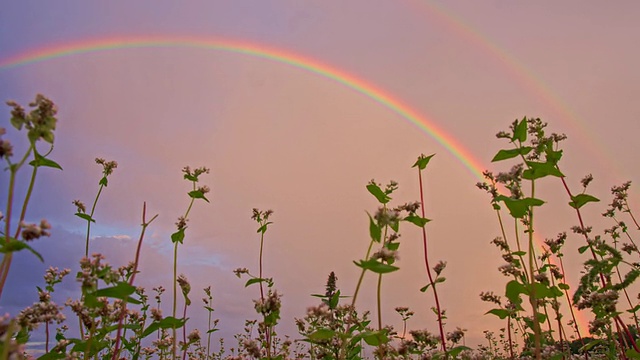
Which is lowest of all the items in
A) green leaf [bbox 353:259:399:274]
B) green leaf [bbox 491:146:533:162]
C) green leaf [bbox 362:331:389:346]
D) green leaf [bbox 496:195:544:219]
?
green leaf [bbox 362:331:389:346]

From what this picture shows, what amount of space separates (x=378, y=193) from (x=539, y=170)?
1.97m

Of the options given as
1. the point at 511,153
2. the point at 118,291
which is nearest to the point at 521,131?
the point at 511,153

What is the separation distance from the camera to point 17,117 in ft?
9.87

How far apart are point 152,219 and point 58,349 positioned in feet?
5.27

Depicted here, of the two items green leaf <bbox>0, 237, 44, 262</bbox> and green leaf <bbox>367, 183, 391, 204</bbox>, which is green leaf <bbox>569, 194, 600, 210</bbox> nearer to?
green leaf <bbox>367, 183, 391, 204</bbox>

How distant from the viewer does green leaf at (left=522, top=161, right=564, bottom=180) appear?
4.64m

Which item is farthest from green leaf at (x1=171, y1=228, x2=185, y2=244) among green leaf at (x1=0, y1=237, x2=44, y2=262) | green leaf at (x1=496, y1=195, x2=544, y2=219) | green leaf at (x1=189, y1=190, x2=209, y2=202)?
green leaf at (x1=496, y1=195, x2=544, y2=219)

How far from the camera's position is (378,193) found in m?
5.72

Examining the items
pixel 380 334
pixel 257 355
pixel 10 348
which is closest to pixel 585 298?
pixel 380 334

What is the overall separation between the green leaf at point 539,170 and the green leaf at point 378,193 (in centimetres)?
178

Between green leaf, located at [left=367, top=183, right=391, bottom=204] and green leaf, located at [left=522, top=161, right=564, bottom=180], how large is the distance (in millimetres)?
1777

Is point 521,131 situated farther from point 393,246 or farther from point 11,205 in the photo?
point 11,205

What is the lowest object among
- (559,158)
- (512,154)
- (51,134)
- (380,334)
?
(380,334)

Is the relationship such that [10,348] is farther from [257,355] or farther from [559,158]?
[559,158]
